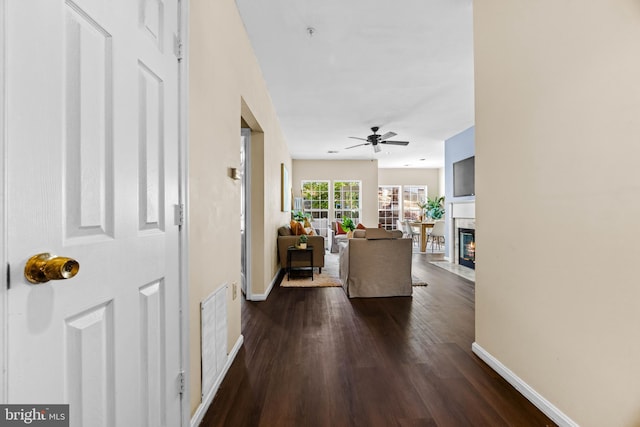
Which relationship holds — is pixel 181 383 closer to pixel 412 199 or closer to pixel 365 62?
pixel 365 62

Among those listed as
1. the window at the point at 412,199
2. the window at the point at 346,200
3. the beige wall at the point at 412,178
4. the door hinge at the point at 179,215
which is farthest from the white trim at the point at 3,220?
the window at the point at 412,199

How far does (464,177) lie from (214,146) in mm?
5463

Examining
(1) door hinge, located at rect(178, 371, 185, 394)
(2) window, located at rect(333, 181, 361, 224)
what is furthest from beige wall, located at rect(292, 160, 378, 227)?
(1) door hinge, located at rect(178, 371, 185, 394)

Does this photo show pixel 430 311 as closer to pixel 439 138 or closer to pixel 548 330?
pixel 548 330

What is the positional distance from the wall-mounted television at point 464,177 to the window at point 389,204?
4.12m

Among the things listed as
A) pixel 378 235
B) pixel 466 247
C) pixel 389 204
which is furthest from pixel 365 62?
pixel 389 204

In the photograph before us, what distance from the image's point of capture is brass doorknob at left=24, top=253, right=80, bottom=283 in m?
0.67

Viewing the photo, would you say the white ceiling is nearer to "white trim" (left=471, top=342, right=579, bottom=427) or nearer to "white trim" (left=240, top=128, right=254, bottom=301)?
"white trim" (left=240, top=128, right=254, bottom=301)

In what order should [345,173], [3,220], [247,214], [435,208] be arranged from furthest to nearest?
[435,208], [345,173], [247,214], [3,220]

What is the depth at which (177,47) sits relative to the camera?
1.40 m

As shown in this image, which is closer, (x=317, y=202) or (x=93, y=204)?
(x=93, y=204)

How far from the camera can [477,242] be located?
2.39 meters

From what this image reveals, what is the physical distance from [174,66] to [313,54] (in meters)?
2.13

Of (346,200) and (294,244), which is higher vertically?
(346,200)
